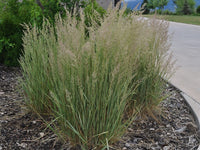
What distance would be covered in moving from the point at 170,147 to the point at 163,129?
33 cm

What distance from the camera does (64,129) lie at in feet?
7.97

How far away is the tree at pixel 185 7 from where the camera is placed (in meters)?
34.9

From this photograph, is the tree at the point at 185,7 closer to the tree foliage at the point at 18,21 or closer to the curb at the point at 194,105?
the tree foliage at the point at 18,21

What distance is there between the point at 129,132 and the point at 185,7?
116 feet

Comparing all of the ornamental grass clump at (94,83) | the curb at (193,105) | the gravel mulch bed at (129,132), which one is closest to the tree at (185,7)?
the curb at (193,105)

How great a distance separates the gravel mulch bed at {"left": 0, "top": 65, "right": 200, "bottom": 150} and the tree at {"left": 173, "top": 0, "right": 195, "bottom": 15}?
34.2 m

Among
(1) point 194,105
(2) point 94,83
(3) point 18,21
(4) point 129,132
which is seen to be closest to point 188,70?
(1) point 194,105

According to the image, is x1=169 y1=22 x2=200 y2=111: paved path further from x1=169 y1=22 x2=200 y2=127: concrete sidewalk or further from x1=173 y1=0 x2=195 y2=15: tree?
x1=173 y1=0 x2=195 y2=15: tree

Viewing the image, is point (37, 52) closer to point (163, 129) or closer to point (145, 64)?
point (145, 64)

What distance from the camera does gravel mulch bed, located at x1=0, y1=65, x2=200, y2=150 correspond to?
260 centimetres

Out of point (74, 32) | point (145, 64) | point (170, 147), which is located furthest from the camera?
point (145, 64)

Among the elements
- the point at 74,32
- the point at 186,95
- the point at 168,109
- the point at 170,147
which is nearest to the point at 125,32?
the point at 74,32

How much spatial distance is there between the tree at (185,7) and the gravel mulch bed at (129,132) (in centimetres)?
3421

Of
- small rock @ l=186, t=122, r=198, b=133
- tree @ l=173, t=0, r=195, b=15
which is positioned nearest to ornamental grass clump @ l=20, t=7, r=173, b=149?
small rock @ l=186, t=122, r=198, b=133
